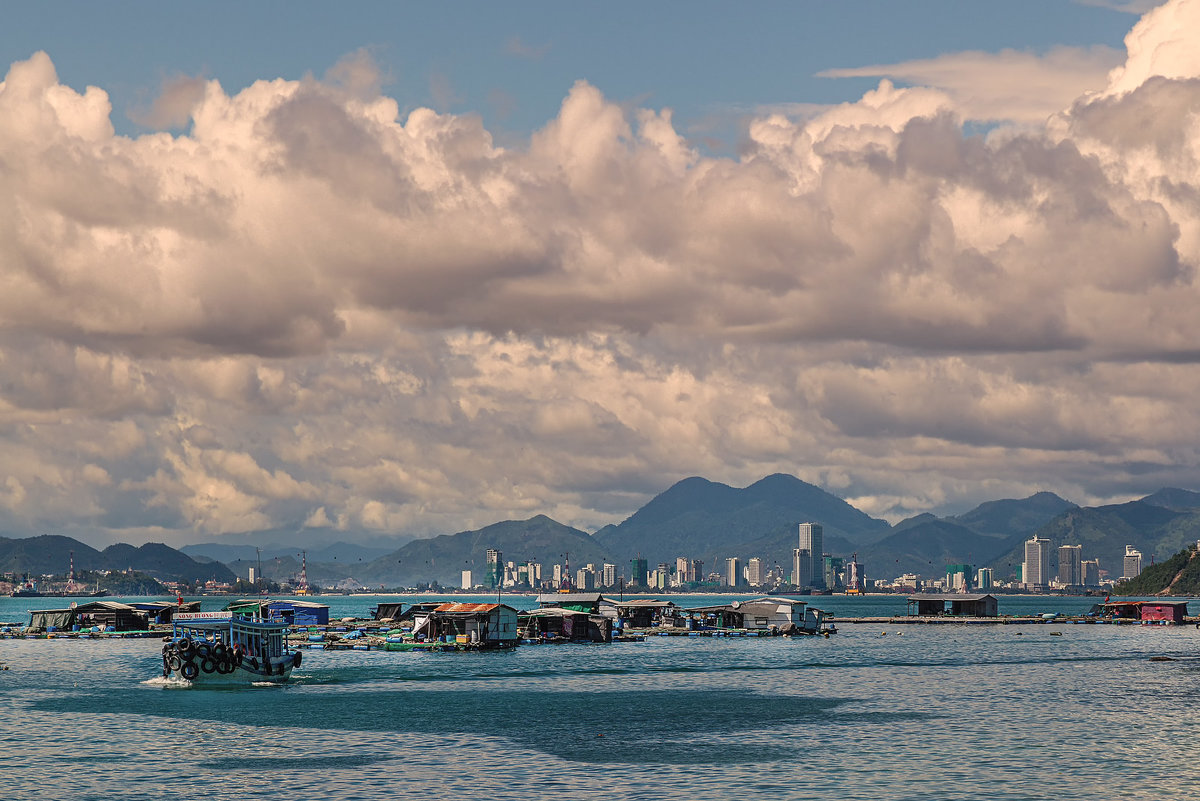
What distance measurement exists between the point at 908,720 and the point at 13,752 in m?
60.7

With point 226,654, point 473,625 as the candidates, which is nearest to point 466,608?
point 473,625

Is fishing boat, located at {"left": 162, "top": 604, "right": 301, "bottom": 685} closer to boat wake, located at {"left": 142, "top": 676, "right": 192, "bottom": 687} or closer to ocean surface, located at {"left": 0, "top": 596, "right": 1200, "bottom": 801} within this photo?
boat wake, located at {"left": 142, "top": 676, "right": 192, "bottom": 687}

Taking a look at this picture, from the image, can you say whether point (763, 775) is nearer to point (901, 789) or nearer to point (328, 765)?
point (901, 789)

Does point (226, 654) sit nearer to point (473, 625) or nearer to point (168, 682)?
point (168, 682)

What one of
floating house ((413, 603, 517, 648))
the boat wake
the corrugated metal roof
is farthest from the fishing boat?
the corrugated metal roof

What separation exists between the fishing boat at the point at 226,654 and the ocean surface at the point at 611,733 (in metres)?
2.66

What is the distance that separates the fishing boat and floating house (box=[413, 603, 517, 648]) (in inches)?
2045

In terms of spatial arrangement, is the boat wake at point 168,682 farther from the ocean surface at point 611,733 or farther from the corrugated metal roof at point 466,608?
the corrugated metal roof at point 466,608

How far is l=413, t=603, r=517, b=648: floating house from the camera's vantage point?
178 m

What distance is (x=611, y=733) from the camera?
3551 inches

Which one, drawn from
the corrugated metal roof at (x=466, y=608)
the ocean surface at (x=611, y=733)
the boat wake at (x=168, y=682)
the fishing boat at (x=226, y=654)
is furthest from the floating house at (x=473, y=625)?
the boat wake at (x=168, y=682)

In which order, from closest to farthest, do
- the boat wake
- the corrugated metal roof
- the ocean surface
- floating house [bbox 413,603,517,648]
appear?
1. the ocean surface
2. the boat wake
3. floating house [bbox 413,603,517,648]
4. the corrugated metal roof

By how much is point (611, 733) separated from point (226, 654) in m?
47.5

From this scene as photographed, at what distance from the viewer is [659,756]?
7944 centimetres
